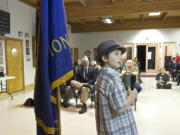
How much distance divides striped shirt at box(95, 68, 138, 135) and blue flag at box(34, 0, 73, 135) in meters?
0.32

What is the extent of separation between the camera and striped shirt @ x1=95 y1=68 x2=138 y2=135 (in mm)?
1003

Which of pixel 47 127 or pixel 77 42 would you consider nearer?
pixel 47 127

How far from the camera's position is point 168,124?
121 inches

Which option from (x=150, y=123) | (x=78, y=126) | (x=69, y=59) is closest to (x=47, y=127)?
(x=69, y=59)

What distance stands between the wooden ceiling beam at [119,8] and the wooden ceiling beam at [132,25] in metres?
4.72

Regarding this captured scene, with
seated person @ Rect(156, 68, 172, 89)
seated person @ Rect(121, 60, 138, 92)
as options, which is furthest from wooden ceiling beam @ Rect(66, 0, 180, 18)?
seated person @ Rect(121, 60, 138, 92)

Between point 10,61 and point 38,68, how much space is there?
521cm

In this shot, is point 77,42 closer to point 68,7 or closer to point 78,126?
point 68,7

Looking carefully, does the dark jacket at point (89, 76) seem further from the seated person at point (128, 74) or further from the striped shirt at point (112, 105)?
the striped shirt at point (112, 105)

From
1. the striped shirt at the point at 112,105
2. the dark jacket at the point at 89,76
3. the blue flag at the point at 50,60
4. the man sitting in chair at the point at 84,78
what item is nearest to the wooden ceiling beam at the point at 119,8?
the man sitting in chair at the point at 84,78

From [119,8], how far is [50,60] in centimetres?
605

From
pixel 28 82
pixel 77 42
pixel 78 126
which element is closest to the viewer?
pixel 78 126

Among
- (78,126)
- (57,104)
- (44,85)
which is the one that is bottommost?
(78,126)

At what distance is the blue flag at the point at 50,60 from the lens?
1.10m
